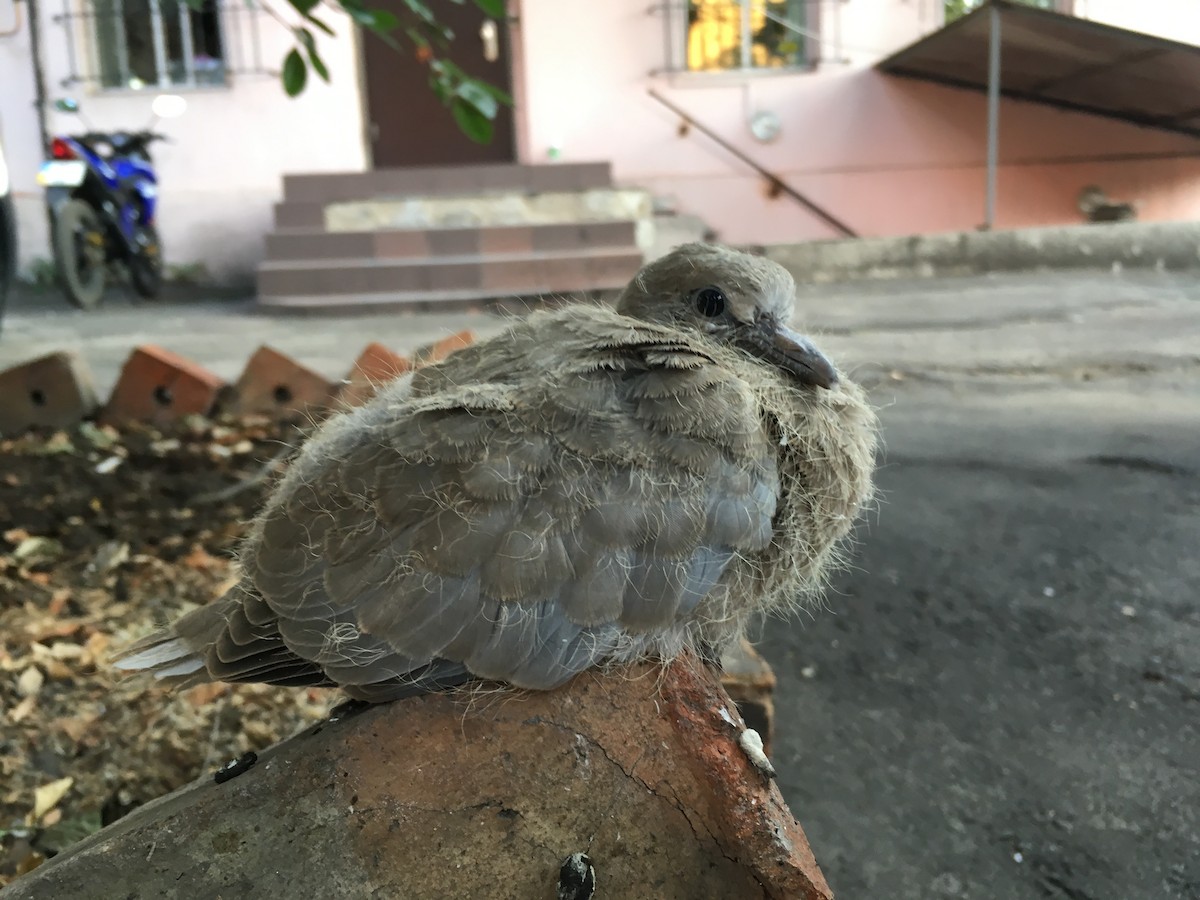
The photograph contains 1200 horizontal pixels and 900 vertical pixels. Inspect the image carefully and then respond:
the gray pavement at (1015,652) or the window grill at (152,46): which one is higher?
the window grill at (152,46)

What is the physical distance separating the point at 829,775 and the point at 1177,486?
136 cm

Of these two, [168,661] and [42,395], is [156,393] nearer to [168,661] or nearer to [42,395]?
[42,395]

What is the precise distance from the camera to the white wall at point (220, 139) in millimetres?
8250

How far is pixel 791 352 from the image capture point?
1.20 m

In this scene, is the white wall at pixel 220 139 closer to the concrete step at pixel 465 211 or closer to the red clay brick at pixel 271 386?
the concrete step at pixel 465 211

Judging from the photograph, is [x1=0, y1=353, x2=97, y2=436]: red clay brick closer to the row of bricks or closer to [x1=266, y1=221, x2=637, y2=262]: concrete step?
the row of bricks

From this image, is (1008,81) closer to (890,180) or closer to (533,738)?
(890,180)

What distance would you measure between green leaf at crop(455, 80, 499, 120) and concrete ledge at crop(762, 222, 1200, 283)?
444 cm

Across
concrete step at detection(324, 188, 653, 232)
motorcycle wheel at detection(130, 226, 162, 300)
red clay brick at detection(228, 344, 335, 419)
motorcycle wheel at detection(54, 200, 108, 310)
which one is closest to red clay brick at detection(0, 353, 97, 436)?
red clay brick at detection(228, 344, 335, 419)

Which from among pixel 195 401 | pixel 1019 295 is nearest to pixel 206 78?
pixel 195 401

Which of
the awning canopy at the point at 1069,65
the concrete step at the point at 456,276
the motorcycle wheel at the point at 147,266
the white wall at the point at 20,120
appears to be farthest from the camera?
the white wall at the point at 20,120

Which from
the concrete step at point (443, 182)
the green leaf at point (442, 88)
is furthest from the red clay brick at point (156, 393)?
the concrete step at point (443, 182)

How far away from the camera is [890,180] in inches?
348

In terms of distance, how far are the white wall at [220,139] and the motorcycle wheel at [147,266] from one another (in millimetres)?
363
